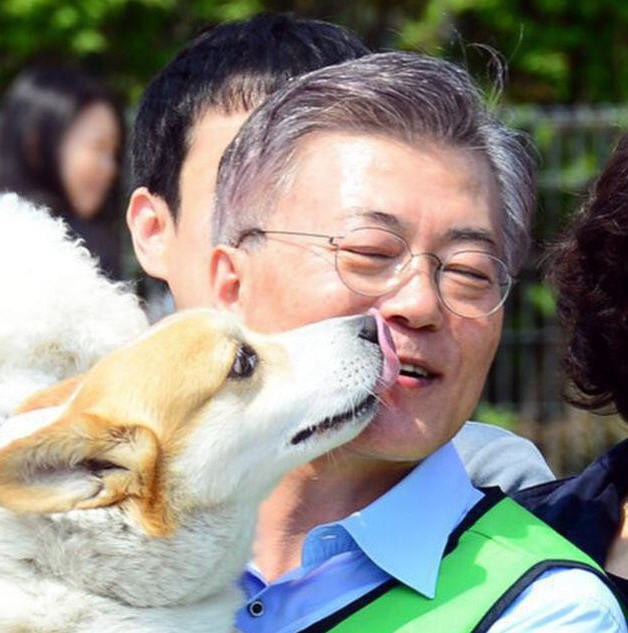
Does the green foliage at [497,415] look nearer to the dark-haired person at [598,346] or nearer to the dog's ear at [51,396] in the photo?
the dark-haired person at [598,346]

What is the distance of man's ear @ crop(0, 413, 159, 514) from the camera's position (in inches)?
97.0

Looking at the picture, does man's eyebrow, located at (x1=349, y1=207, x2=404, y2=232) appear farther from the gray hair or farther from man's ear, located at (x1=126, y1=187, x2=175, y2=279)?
man's ear, located at (x1=126, y1=187, x2=175, y2=279)

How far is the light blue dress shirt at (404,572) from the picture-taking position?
2561 millimetres

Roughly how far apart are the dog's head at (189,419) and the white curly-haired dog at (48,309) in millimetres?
232

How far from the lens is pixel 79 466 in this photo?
2.56m

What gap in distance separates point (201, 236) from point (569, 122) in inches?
258

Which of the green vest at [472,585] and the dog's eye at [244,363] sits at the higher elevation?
the dog's eye at [244,363]

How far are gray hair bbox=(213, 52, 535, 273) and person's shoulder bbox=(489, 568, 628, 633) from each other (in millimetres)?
588

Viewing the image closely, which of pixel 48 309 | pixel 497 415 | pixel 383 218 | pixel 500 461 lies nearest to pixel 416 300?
pixel 383 218

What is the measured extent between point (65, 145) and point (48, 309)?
128 inches

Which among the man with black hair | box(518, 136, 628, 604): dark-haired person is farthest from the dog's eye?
box(518, 136, 628, 604): dark-haired person

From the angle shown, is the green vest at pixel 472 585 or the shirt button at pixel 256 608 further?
the shirt button at pixel 256 608

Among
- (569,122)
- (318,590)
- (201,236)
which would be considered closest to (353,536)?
(318,590)

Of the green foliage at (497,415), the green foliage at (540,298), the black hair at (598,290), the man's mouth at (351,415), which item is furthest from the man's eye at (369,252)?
the green foliage at (540,298)
